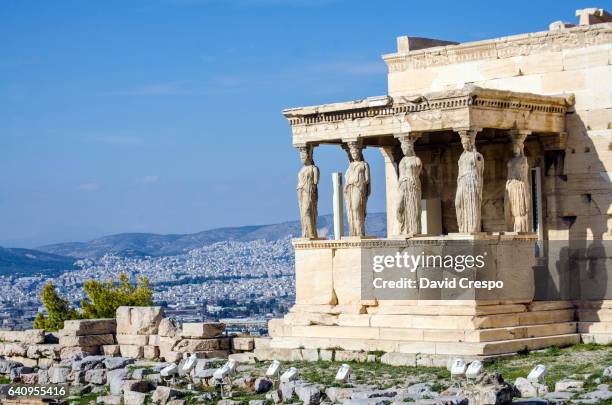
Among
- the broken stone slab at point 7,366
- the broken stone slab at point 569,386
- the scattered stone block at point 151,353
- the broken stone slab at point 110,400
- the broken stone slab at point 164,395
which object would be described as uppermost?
the scattered stone block at point 151,353

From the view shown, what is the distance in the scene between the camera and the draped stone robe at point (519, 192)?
2506cm

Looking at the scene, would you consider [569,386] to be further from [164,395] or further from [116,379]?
[116,379]

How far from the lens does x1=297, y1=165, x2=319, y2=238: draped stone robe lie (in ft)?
87.9

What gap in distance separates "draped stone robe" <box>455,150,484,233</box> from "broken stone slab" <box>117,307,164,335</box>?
722cm

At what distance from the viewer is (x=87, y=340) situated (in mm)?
29391

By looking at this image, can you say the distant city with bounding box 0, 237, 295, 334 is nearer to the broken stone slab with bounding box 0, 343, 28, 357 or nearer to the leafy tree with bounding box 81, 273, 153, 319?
the leafy tree with bounding box 81, 273, 153, 319

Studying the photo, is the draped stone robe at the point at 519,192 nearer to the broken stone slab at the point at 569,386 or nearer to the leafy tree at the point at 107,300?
the broken stone slab at the point at 569,386

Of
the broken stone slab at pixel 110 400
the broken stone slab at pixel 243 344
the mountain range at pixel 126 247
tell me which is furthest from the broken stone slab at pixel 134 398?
the mountain range at pixel 126 247

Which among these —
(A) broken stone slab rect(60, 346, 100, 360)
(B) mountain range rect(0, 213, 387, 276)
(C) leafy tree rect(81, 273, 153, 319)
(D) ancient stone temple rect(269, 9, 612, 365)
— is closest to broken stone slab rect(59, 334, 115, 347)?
(A) broken stone slab rect(60, 346, 100, 360)

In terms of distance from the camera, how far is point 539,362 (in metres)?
23.0

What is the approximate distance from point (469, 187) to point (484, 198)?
230 cm

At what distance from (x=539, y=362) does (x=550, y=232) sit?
376 centimetres

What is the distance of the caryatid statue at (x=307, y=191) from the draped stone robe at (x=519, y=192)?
11.9ft

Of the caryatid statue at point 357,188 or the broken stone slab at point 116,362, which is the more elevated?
the caryatid statue at point 357,188
